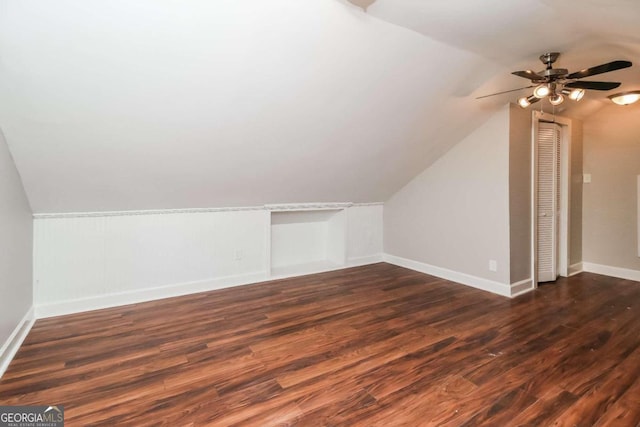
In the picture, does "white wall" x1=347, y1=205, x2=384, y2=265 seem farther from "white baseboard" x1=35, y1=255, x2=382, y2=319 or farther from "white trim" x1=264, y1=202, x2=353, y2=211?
"white baseboard" x1=35, y1=255, x2=382, y2=319

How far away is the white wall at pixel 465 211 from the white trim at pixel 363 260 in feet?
1.41

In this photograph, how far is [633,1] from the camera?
1716mm

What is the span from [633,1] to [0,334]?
14.0 ft

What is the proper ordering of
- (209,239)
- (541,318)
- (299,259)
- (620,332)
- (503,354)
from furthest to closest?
1. (299,259)
2. (209,239)
3. (541,318)
4. (620,332)
5. (503,354)

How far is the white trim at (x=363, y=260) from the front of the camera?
4958mm

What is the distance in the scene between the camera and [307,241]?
16.6ft

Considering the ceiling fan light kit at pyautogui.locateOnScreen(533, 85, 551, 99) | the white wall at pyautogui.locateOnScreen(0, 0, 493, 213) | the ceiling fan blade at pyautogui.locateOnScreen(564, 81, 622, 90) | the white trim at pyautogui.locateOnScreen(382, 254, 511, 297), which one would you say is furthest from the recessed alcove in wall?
the ceiling fan blade at pyautogui.locateOnScreen(564, 81, 622, 90)


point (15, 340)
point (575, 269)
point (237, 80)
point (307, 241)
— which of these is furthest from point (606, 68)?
point (15, 340)

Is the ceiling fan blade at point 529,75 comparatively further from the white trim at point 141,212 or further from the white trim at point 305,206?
the white trim at point 141,212

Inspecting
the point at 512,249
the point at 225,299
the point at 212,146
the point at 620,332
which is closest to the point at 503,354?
the point at 620,332

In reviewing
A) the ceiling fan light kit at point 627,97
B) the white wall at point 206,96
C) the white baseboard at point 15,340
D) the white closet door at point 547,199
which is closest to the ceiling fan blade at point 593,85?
the ceiling fan light kit at point 627,97

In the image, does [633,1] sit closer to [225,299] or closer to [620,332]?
[620,332]

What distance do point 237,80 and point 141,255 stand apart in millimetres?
2205

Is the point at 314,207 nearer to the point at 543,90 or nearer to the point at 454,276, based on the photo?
the point at 454,276
